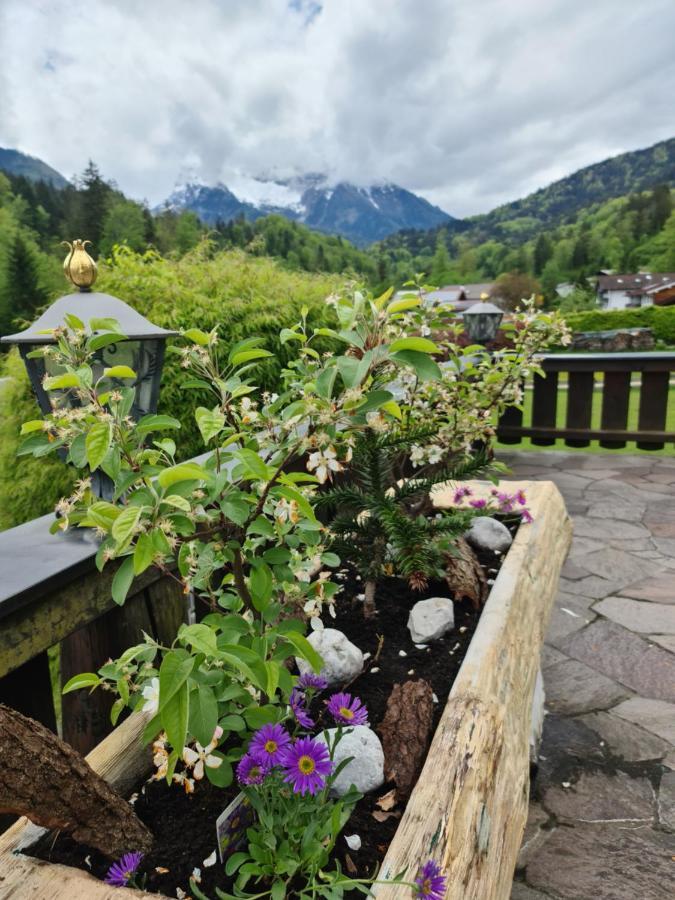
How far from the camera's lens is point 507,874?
1.02 meters

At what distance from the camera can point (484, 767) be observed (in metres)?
0.97

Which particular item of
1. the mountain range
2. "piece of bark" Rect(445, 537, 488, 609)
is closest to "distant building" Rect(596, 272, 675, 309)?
"piece of bark" Rect(445, 537, 488, 609)

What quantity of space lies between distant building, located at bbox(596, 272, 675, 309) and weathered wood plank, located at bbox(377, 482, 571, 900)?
174ft

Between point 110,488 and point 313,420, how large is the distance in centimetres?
70

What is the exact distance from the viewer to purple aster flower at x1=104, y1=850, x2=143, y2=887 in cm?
75

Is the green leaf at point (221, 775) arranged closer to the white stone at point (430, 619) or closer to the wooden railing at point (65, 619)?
the wooden railing at point (65, 619)

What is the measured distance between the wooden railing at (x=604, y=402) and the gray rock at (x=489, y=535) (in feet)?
11.5

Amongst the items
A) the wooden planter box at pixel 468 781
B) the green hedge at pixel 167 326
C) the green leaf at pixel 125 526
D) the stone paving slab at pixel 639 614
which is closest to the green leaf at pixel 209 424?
the green leaf at pixel 125 526

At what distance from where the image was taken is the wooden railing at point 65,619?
3.04ft

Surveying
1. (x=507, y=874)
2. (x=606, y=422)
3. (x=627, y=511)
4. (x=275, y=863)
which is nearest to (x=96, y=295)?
(x=275, y=863)

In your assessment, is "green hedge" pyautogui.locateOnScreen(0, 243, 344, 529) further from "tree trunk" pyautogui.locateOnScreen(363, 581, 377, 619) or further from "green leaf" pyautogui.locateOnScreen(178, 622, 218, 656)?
"green leaf" pyautogui.locateOnScreen(178, 622, 218, 656)

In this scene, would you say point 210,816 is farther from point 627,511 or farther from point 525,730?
point 627,511

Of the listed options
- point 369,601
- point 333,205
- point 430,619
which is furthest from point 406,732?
point 333,205

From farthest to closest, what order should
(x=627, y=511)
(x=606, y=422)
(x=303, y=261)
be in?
(x=303, y=261), (x=606, y=422), (x=627, y=511)
